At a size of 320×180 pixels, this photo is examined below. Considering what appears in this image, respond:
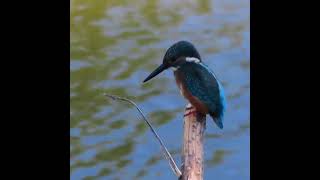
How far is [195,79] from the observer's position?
360 cm

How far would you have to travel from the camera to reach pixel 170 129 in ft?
24.5

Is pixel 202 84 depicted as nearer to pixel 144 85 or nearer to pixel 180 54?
pixel 180 54

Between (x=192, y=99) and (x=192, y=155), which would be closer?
(x=192, y=155)

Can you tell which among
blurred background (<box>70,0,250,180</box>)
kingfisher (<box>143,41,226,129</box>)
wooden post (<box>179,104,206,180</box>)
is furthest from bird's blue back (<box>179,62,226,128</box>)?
blurred background (<box>70,0,250,180</box>)

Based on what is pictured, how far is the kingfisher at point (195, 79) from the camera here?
3564mm

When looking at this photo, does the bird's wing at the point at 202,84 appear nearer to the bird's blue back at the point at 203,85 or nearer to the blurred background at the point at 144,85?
the bird's blue back at the point at 203,85

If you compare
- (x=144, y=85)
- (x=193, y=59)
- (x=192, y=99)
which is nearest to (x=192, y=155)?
(x=192, y=99)

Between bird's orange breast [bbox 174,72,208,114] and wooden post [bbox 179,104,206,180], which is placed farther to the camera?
bird's orange breast [bbox 174,72,208,114]

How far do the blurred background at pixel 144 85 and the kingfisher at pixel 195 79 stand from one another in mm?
3172

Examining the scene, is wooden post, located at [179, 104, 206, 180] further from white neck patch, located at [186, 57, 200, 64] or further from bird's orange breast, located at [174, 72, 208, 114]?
white neck patch, located at [186, 57, 200, 64]

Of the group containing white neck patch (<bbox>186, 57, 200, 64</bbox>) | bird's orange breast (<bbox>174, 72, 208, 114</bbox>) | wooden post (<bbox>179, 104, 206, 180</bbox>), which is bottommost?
wooden post (<bbox>179, 104, 206, 180</bbox>)

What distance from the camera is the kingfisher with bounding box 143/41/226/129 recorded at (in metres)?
3.56

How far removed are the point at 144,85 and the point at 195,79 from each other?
15.8 ft
